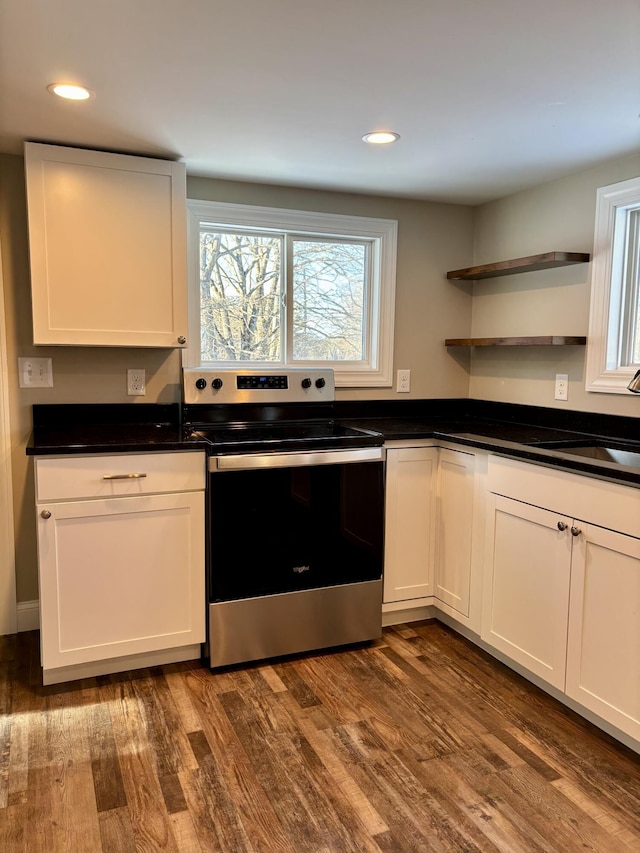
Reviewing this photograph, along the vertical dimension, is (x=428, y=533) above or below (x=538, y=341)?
below

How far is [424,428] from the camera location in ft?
9.84

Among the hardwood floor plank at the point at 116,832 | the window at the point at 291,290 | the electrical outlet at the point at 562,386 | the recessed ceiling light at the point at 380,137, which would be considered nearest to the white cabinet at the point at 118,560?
the hardwood floor plank at the point at 116,832

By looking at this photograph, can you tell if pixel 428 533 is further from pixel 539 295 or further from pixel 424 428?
pixel 539 295

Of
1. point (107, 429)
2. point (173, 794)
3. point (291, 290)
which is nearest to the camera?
point (173, 794)

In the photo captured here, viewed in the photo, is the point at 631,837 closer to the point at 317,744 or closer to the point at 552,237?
the point at 317,744

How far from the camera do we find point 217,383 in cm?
284

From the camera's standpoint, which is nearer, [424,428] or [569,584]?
[569,584]

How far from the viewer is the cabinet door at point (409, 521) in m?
2.83

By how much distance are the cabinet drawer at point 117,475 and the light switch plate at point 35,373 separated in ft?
2.11

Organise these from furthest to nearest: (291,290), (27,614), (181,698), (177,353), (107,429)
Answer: (291,290) → (177,353) → (27,614) → (107,429) → (181,698)

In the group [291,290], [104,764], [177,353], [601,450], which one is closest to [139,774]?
[104,764]

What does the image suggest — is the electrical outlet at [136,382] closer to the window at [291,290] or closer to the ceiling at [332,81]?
the window at [291,290]

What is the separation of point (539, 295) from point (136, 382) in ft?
6.32

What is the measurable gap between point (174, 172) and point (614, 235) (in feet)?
5.99
